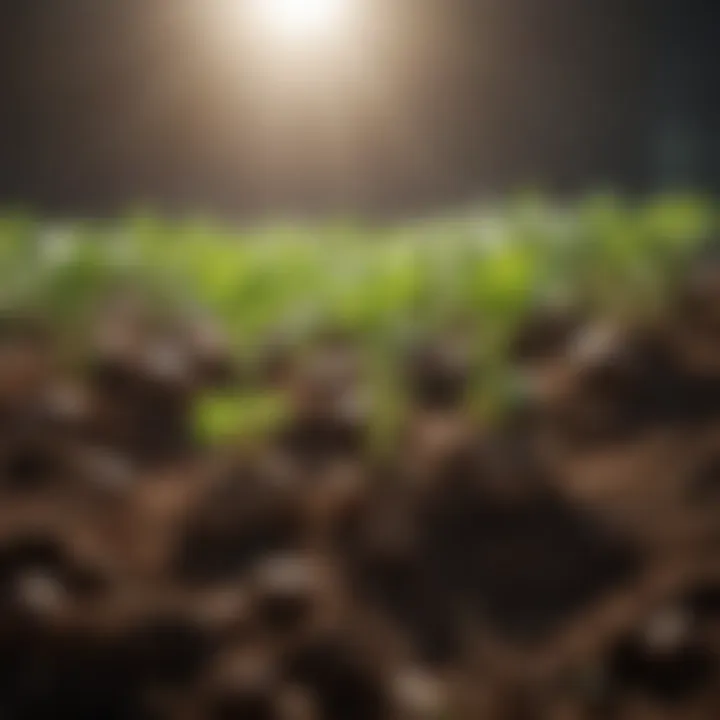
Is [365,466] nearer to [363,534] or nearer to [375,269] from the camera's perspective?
[363,534]

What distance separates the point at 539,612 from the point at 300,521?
0.23 meters

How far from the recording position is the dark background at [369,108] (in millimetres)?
1433

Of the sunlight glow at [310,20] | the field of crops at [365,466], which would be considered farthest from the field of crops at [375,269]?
the sunlight glow at [310,20]

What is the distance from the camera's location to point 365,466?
1326mm

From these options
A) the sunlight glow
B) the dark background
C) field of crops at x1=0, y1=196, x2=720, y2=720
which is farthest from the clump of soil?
the sunlight glow

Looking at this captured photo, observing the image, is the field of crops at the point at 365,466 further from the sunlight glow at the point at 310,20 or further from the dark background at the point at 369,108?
the sunlight glow at the point at 310,20

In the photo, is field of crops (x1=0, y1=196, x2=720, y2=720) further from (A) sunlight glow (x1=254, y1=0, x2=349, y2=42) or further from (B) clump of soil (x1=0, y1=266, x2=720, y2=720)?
(A) sunlight glow (x1=254, y1=0, x2=349, y2=42)

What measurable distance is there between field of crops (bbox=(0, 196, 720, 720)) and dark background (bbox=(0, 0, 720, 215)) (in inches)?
1.5

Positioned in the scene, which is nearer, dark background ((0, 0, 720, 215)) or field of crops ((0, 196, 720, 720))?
field of crops ((0, 196, 720, 720))

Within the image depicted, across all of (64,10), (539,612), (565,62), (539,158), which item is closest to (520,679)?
(539,612)

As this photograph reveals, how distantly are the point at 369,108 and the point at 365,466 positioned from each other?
374 mm

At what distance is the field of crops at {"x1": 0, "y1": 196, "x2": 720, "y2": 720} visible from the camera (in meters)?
1.26

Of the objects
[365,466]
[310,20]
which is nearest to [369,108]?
[310,20]

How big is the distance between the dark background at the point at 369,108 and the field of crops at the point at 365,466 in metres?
0.04
